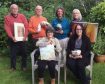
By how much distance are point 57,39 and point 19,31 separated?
1070 mm

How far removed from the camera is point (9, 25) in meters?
9.05

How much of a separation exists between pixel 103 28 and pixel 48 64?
103 inches

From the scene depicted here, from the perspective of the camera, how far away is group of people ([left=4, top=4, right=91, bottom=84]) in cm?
823

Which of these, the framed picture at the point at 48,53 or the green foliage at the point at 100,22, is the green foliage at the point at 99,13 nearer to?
the green foliage at the point at 100,22

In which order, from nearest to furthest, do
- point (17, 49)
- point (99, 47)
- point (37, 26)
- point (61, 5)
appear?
point (37, 26)
point (17, 49)
point (99, 47)
point (61, 5)

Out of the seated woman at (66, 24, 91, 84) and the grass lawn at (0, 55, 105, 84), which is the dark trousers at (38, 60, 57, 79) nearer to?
the seated woman at (66, 24, 91, 84)

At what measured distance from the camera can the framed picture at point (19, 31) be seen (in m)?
9.02

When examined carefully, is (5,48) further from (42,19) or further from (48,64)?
(48,64)

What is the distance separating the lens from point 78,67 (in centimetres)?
815

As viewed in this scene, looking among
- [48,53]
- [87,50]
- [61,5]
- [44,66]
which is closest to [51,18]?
[61,5]

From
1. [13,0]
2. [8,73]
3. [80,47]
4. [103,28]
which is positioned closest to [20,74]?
[8,73]

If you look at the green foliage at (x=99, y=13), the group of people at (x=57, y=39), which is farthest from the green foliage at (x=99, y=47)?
the group of people at (x=57, y=39)

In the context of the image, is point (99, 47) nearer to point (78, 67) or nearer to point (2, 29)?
point (78, 67)

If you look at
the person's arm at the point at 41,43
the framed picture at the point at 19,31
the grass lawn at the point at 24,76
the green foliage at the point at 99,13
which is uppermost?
the green foliage at the point at 99,13
